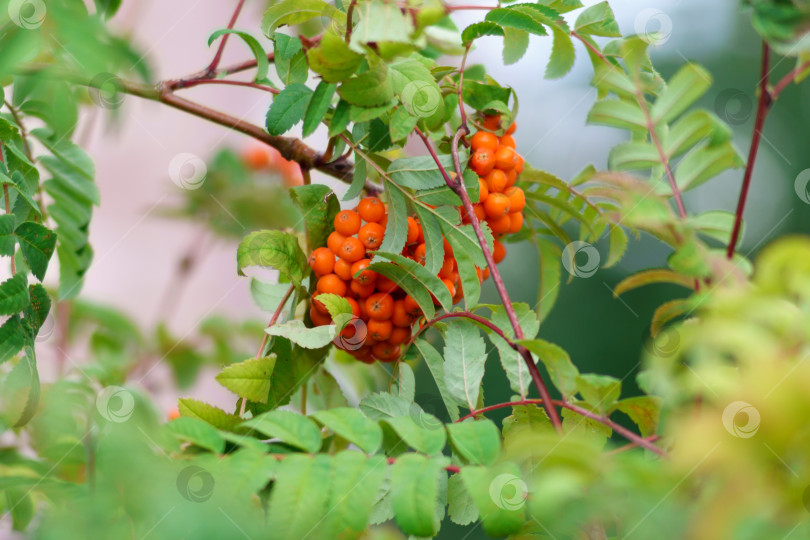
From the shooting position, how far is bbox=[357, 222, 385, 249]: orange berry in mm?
363

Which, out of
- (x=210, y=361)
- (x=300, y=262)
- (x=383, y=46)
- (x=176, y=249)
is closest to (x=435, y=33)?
(x=383, y=46)

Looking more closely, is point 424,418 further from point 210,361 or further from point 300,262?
point 210,361

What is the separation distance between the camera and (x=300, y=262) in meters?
0.37

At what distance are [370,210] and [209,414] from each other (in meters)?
0.14

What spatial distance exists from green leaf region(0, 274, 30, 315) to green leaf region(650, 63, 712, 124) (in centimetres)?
29

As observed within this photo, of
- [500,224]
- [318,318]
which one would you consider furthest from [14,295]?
[500,224]

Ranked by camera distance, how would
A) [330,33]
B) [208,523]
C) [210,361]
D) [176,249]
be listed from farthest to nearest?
[176,249] < [210,361] < [330,33] < [208,523]

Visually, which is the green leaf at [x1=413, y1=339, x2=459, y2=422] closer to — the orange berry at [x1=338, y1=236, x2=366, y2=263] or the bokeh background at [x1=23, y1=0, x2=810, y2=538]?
the orange berry at [x1=338, y1=236, x2=366, y2=263]

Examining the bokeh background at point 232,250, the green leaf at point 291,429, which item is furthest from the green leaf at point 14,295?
the bokeh background at point 232,250

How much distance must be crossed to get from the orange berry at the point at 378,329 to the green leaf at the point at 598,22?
0.69 feet

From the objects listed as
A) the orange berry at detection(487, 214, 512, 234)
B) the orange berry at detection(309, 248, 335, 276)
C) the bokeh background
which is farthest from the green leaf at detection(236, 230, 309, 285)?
the bokeh background

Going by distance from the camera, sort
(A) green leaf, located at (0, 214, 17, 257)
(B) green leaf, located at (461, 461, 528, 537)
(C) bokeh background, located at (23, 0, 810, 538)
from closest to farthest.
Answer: (B) green leaf, located at (461, 461, 528, 537) < (A) green leaf, located at (0, 214, 17, 257) < (C) bokeh background, located at (23, 0, 810, 538)

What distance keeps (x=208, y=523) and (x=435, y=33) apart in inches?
8.0

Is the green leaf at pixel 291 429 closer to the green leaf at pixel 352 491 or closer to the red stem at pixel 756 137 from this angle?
the green leaf at pixel 352 491
